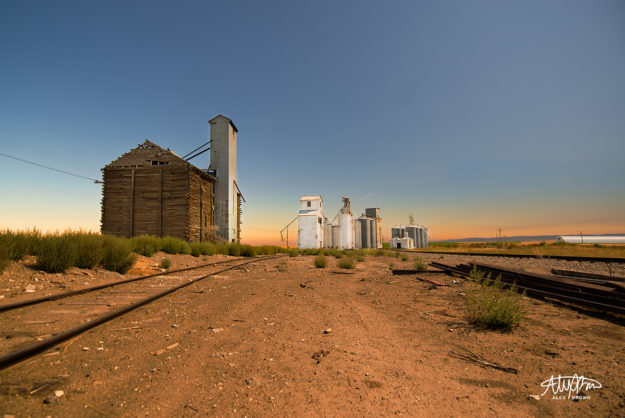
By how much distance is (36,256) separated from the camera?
7.68 metres

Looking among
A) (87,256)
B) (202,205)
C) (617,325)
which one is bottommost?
(617,325)

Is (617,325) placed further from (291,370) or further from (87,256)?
(87,256)

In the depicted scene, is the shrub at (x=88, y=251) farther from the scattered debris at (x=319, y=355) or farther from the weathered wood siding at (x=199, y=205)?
the weathered wood siding at (x=199, y=205)

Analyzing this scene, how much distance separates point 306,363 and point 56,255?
846 cm

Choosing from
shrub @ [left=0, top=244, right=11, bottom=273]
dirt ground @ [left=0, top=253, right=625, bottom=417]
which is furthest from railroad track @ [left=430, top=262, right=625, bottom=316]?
shrub @ [left=0, top=244, right=11, bottom=273]

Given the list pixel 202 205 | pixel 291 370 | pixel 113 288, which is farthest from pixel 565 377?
pixel 202 205

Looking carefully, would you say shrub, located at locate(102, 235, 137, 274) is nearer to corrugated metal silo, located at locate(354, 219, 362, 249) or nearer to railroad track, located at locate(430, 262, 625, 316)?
railroad track, located at locate(430, 262, 625, 316)

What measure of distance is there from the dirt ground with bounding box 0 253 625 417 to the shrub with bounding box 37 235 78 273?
1.77 m

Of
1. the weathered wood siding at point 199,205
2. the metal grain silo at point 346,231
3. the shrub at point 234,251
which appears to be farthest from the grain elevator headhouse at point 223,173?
the metal grain silo at point 346,231

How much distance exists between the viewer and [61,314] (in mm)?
4500

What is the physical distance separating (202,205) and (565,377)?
81.6 feet

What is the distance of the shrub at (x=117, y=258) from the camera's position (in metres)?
8.92

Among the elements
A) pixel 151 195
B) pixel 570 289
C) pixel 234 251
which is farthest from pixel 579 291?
pixel 151 195

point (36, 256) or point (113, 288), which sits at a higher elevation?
point (36, 256)
